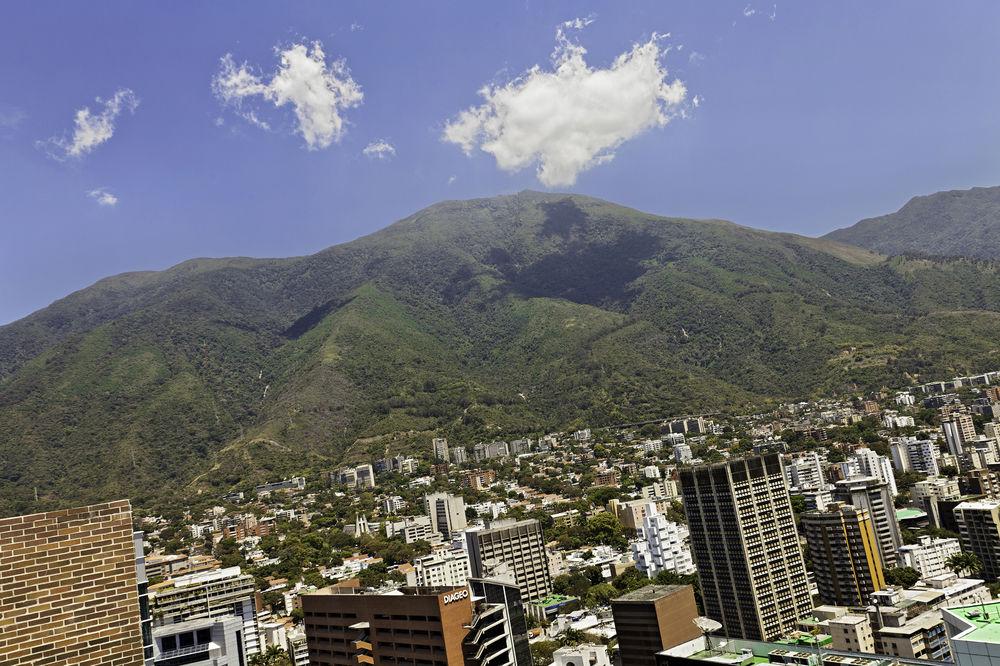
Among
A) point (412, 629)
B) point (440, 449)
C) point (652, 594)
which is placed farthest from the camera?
point (440, 449)

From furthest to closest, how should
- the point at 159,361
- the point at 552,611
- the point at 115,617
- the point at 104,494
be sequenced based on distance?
the point at 159,361, the point at 104,494, the point at 552,611, the point at 115,617

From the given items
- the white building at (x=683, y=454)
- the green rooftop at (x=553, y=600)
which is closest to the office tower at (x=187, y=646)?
the green rooftop at (x=553, y=600)

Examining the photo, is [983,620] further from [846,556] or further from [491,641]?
[846,556]

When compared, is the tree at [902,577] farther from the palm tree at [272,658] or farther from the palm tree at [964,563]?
the palm tree at [272,658]

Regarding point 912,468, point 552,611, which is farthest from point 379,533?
point 912,468

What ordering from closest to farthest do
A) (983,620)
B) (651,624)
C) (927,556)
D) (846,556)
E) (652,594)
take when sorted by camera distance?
(983,620) → (651,624) → (652,594) → (846,556) → (927,556)

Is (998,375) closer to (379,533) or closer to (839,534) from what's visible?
(839,534)

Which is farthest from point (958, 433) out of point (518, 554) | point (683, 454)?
point (518, 554)
